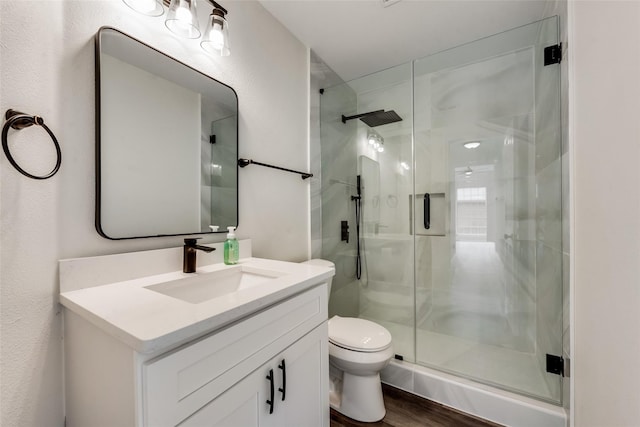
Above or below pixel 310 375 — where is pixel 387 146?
above

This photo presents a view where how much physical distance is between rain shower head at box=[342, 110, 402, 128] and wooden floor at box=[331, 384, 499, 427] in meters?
2.01

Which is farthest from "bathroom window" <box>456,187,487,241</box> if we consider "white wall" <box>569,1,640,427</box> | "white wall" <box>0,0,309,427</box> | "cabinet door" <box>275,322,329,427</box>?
"white wall" <box>0,0,309,427</box>

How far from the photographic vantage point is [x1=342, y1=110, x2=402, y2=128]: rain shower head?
87.9 inches

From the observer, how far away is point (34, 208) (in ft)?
2.56

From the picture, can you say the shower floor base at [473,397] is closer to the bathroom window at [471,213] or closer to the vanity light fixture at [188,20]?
the bathroom window at [471,213]

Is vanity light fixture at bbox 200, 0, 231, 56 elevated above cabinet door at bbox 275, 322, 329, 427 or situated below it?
above

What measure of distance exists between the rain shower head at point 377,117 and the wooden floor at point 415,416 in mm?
2012

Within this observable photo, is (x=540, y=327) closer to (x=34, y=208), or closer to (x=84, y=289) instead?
(x=84, y=289)

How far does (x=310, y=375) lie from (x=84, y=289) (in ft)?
2.71

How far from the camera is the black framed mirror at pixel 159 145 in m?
0.94

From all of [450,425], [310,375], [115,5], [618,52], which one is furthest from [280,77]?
[450,425]

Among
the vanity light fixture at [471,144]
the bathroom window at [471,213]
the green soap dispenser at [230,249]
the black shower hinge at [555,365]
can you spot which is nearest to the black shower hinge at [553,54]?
the vanity light fixture at [471,144]

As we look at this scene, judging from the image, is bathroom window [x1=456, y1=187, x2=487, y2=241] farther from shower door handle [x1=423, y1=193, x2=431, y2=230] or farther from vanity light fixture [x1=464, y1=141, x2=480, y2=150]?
vanity light fixture [x1=464, y1=141, x2=480, y2=150]

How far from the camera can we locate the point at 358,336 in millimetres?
1557
